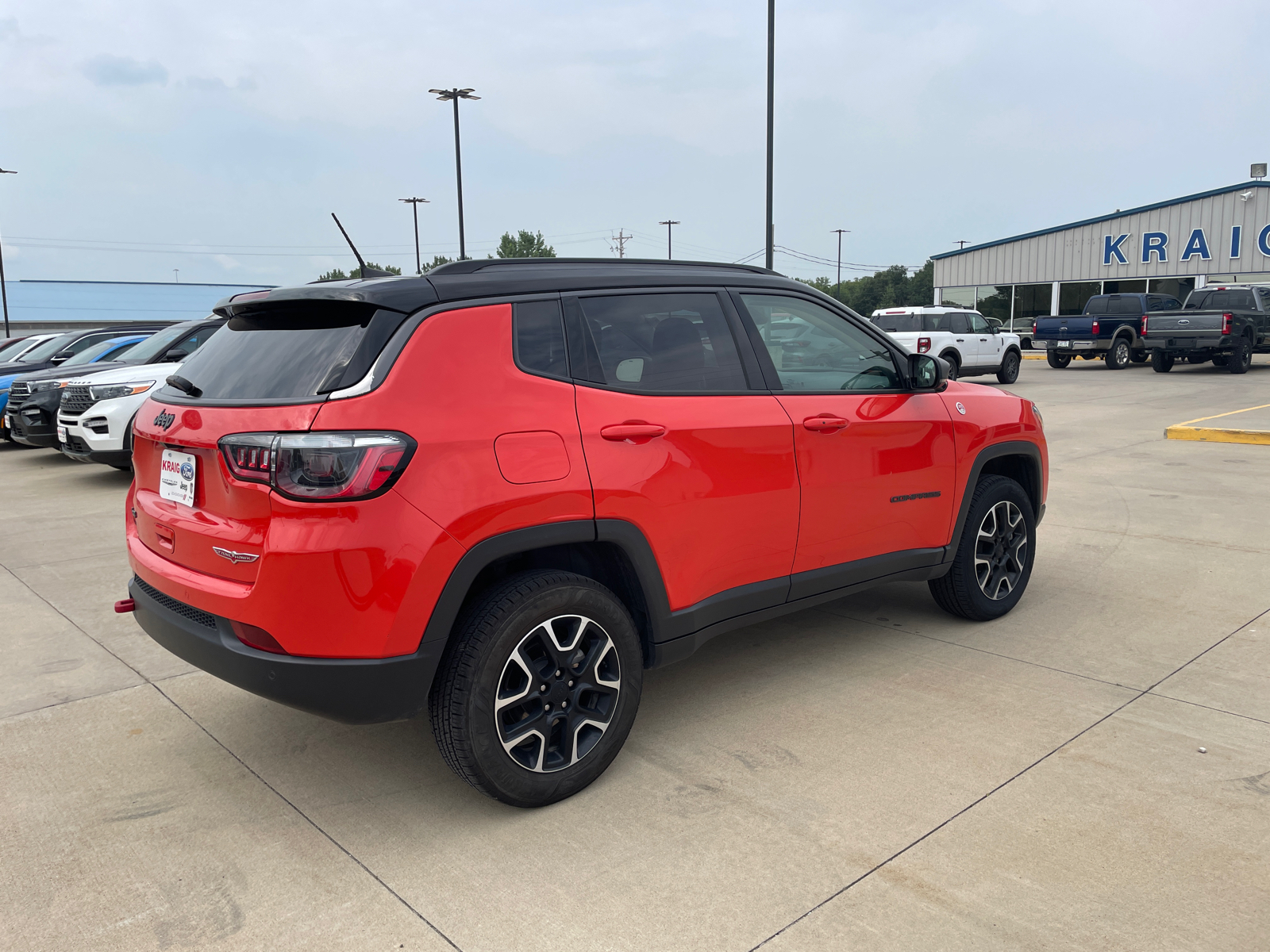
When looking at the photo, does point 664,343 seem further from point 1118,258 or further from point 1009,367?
point 1118,258

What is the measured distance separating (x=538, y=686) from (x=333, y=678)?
648 mm

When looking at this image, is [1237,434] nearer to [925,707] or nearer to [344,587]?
[925,707]

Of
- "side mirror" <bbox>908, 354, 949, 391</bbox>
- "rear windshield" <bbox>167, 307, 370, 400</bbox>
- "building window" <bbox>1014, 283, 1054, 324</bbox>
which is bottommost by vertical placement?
"side mirror" <bbox>908, 354, 949, 391</bbox>

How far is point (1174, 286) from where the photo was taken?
3431 centimetres

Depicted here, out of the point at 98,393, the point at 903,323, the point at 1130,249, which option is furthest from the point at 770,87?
the point at 1130,249

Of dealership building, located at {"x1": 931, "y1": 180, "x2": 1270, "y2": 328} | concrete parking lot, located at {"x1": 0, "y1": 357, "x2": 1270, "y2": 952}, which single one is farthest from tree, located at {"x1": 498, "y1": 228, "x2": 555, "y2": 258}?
concrete parking lot, located at {"x1": 0, "y1": 357, "x2": 1270, "y2": 952}

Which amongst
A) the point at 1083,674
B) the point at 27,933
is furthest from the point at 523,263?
the point at 1083,674

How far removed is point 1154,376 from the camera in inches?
861

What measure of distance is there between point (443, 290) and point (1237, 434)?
10961mm

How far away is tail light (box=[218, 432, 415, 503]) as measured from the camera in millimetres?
2688

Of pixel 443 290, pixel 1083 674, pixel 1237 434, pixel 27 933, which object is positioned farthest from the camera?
pixel 1237 434

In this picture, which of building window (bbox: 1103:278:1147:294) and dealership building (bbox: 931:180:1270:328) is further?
building window (bbox: 1103:278:1147:294)

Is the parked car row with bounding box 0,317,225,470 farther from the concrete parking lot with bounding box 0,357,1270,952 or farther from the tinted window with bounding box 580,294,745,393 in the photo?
the tinted window with bounding box 580,294,745,393

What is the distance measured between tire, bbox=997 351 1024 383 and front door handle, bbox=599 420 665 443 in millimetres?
20560
